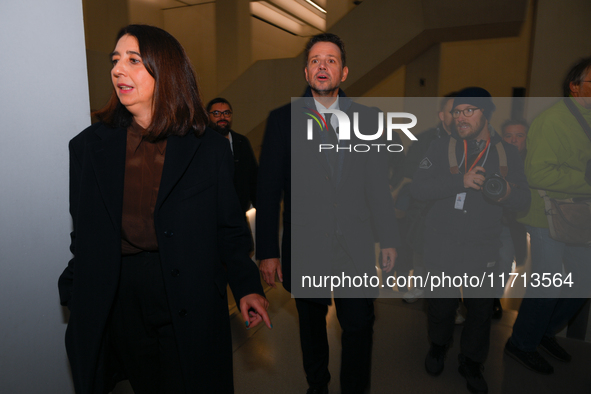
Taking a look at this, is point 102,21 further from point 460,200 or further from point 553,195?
point 553,195

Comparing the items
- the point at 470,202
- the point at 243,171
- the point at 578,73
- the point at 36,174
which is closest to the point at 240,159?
the point at 243,171

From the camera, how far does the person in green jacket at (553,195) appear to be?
2223 mm

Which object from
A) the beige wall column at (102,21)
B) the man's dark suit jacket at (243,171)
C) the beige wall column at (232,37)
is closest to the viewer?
the man's dark suit jacket at (243,171)

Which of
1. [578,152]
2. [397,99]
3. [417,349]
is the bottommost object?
[417,349]

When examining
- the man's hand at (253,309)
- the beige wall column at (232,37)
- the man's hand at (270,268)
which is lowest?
the man's hand at (270,268)

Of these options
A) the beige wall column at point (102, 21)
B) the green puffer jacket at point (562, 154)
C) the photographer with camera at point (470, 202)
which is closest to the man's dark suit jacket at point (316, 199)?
the photographer with camera at point (470, 202)

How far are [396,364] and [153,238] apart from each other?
77.7 inches

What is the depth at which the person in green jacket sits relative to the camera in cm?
222

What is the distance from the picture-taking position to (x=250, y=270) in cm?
139

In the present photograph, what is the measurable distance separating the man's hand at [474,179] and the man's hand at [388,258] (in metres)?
0.57

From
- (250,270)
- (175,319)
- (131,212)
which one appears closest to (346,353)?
(250,270)

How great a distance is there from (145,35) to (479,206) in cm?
187

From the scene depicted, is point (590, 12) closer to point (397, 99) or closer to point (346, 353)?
point (397, 99)

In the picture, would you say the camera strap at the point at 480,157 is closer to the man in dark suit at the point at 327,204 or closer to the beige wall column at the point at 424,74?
the man in dark suit at the point at 327,204
